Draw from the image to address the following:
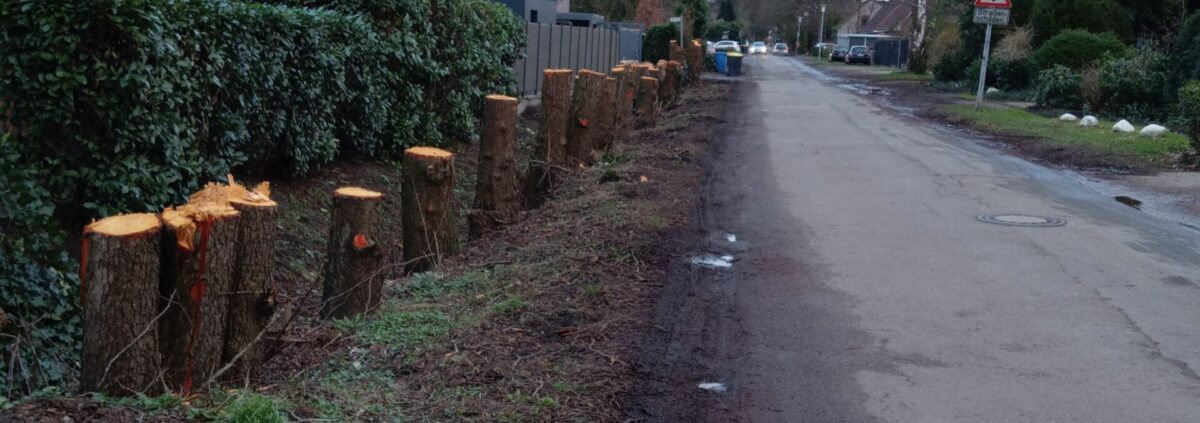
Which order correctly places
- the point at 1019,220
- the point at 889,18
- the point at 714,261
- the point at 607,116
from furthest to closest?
1. the point at 889,18
2. the point at 607,116
3. the point at 1019,220
4. the point at 714,261

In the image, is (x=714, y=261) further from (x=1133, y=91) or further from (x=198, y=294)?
(x=1133, y=91)

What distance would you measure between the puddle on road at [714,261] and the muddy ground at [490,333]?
180 mm

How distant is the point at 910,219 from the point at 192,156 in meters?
6.18

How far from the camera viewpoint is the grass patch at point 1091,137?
14.8 metres

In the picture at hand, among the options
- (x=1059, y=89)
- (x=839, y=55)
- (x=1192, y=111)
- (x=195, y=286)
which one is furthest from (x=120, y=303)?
(x=839, y=55)

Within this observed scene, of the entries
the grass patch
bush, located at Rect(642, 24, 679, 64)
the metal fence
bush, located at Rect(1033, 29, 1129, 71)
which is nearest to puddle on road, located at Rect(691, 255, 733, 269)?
the grass patch

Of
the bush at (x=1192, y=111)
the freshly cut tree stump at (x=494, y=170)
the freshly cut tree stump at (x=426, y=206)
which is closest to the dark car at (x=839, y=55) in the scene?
the bush at (x=1192, y=111)

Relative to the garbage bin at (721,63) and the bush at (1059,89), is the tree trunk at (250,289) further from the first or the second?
the garbage bin at (721,63)

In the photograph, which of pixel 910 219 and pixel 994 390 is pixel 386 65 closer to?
pixel 910 219

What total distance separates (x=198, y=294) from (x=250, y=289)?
34 cm

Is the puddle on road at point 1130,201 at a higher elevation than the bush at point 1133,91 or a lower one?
lower

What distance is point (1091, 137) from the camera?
17.2 m

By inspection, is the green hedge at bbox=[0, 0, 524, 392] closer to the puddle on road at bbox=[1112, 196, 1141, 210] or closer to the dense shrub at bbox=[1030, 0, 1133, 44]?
the puddle on road at bbox=[1112, 196, 1141, 210]

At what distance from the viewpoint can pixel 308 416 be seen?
4.54m
